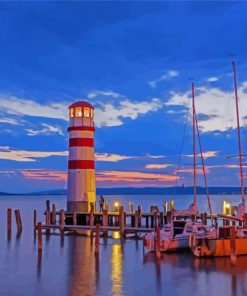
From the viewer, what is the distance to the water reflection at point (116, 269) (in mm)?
22594

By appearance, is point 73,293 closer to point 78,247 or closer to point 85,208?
point 78,247

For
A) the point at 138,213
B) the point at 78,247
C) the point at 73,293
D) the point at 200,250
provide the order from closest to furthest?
the point at 73,293 → the point at 200,250 → the point at 78,247 → the point at 138,213

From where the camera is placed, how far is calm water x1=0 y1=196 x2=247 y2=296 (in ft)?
74.3

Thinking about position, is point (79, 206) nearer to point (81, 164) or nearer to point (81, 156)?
point (81, 164)

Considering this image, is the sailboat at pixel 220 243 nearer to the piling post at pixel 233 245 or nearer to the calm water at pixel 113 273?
the calm water at pixel 113 273

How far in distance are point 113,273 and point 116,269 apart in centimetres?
118

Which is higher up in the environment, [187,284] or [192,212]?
[192,212]

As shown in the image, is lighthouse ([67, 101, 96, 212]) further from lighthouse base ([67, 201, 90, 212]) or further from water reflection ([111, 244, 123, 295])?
water reflection ([111, 244, 123, 295])

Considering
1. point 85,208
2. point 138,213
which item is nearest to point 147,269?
point 138,213

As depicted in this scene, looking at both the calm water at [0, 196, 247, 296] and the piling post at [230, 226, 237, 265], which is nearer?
the calm water at [0, 196, 247, 296]

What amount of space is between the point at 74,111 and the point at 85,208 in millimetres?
7397

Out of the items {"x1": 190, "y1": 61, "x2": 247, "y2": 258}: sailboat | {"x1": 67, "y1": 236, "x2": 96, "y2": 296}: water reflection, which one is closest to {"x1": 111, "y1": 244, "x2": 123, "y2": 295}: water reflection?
{"x1": 67, "y1": 236, "x2": 96, "y2": 296}: water reflection

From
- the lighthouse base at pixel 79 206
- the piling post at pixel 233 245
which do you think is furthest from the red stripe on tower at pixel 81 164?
the piling post at pixel 233 245

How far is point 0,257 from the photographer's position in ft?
108
